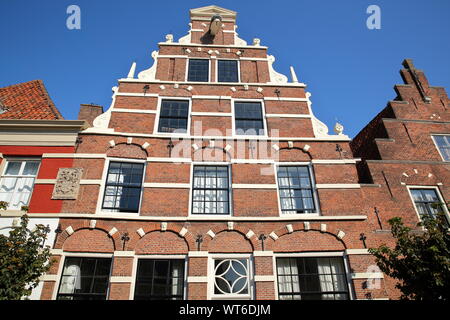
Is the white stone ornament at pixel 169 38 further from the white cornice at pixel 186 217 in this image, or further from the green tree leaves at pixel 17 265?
the green tree leaves at pixel 17 265

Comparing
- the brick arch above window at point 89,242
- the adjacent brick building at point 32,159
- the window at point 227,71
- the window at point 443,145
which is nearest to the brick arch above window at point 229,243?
the brick arch above window at point 89,242

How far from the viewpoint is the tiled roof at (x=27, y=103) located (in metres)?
11.7

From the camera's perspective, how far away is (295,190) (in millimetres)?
10906

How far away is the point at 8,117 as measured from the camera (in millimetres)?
11430

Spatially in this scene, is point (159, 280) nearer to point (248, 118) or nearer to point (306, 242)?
point (306, 242)

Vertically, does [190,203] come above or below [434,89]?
below

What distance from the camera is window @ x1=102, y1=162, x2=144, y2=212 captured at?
10.1 metres

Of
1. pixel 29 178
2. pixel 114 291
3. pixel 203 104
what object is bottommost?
pixel 114 291

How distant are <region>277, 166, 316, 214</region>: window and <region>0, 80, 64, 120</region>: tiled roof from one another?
31.8 feet

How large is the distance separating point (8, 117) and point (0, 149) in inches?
59.3

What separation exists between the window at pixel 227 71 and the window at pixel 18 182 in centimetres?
867

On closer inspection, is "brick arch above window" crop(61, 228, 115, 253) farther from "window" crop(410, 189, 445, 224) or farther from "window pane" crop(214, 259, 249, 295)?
"window" crop(410, 189, 445, 224)
